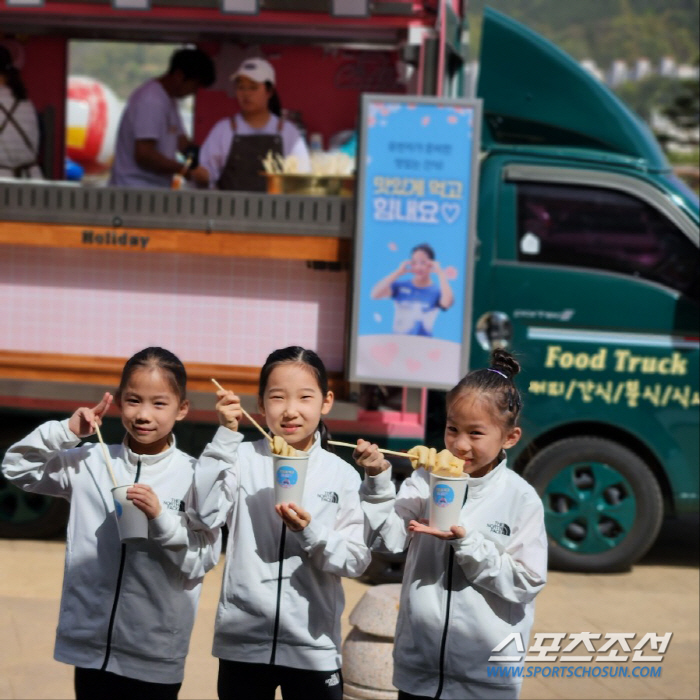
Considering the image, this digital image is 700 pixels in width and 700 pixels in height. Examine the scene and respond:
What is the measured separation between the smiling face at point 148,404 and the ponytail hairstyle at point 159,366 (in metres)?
0.01

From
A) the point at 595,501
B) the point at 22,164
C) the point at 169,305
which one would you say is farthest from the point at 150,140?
the point at 595,501

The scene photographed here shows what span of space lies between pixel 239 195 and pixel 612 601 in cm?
287

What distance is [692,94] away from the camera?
25.0m

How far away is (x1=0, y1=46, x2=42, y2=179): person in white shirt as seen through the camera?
8094mm

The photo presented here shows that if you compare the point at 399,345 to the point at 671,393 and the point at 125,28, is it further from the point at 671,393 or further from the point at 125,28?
the point at 125,28

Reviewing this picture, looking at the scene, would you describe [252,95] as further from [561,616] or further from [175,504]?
[175,504]

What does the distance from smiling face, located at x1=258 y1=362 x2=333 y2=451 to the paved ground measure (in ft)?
5.17

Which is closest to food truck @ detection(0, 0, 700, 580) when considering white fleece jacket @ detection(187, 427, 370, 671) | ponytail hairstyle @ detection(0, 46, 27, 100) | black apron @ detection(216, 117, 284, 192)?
black apron @ detection(216, 117, 284, 192)

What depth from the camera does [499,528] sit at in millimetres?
3477

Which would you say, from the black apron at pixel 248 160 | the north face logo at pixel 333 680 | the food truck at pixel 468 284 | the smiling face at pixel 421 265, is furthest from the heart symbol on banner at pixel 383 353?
the north face logo at pixel 333 680

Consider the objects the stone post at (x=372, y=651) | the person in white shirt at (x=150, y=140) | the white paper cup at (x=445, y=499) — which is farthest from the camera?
the person in white shirt at (x=150, y=140)

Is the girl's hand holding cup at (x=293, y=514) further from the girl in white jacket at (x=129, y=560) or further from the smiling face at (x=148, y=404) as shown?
the smiling face at (x=148, y=404)

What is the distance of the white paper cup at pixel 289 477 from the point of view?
10.6 feet

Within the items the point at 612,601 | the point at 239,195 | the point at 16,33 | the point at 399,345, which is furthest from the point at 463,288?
the point at 16,33
